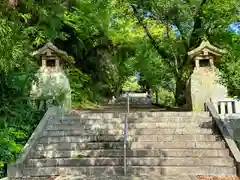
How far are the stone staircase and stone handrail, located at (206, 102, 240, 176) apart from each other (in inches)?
5.5

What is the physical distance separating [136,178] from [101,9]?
10966mm

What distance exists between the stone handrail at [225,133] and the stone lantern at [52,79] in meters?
4.57

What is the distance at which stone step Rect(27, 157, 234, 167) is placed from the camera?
261 inches

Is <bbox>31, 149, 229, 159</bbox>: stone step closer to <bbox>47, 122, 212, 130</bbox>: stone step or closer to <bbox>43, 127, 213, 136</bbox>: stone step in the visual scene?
<bbox>43, 127, 213, 136</bbox>: stone step

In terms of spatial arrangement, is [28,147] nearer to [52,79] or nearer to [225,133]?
[52,79]

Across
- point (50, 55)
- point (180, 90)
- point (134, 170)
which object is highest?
point (50, 55)

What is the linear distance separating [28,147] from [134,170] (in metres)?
2.55

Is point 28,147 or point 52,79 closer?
point 28,147

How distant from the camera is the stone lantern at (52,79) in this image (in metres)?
9.88

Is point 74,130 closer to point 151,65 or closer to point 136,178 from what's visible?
point 136,178

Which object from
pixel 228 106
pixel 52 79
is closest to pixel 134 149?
pixel 228 106

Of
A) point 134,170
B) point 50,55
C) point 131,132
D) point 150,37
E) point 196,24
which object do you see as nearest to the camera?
point 134,170

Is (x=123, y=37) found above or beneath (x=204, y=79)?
above

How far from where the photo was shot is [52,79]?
33.1 ft
